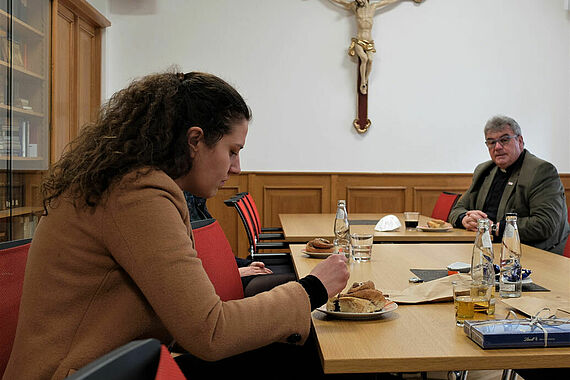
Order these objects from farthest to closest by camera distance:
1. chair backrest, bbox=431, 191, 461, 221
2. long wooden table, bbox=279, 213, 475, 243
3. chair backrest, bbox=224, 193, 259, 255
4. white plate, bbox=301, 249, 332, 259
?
chair backrest, bbox=431, 191, 461, 221 → chair backrest, bbox=224, 193, 259, 255 → long wooden table, bbox=279, 213, 475, 243 → white plate, bbox=301, 249, 332, 259

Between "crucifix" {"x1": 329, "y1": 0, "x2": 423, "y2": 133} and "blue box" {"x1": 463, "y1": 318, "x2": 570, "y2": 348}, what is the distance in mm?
5184

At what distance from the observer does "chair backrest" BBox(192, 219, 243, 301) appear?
6.20 ft

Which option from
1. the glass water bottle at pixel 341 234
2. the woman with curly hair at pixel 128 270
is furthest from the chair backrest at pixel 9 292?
the glass water bottle at pixel 341 234

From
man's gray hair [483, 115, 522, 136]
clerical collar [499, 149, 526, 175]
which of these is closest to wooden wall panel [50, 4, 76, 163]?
man's gray hair [483, 115, 522, 136]

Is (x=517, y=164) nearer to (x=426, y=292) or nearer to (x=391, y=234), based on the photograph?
(x=391, y=234)

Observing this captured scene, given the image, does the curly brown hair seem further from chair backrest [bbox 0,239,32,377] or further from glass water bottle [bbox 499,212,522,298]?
glass water bottle [bbox 499,212,522,298]

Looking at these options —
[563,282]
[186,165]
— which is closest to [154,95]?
[186,165]

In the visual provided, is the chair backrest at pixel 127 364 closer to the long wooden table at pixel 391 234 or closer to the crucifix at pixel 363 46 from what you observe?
A: the long wooden table at pixel 391 234

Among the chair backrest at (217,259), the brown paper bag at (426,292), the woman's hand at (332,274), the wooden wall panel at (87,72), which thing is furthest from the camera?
the wooden wall panel at (87,72)

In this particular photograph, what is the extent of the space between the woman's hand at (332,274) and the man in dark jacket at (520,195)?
2.11m

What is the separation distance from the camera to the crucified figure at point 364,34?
6234 millimetres

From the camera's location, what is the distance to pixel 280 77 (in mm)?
6379

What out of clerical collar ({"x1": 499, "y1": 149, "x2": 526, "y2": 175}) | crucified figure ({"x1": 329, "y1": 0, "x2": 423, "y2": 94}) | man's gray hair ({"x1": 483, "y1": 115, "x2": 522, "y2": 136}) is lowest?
clerical collar ({"x1": 499, "y1": 149, "x2": 526, "y2": 175})

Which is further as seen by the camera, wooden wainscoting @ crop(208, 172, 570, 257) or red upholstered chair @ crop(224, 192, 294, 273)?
wooden wainscoting @ crop(208, 172, 570, 257)
